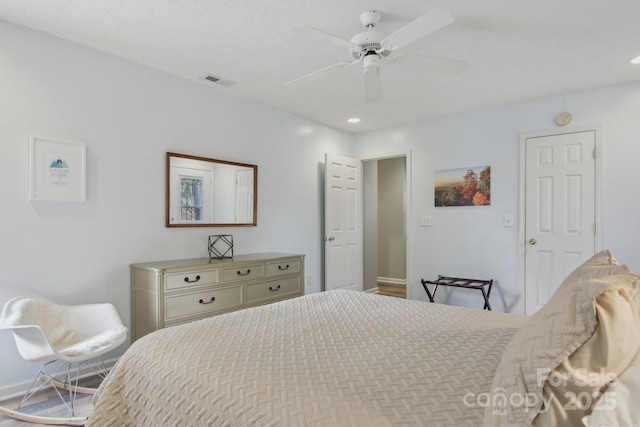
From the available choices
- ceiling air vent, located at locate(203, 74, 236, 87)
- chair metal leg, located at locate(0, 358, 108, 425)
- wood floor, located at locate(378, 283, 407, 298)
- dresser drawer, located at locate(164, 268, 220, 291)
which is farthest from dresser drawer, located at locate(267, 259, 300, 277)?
wood floor, located at locate(378, 283, 407, 298)

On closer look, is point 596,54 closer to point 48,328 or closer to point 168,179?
point 168,179

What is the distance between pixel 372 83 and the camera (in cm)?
241

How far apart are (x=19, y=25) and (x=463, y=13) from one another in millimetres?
2862

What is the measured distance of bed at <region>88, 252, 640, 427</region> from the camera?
0.81 meters

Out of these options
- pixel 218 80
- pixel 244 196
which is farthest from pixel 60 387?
pixel 218 80

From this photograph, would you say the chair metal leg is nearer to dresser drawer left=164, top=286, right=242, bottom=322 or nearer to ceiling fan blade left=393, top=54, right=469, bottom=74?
dresser drawer left=164, top=286, right=242, bottom=322

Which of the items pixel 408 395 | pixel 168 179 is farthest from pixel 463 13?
pixel 168 179

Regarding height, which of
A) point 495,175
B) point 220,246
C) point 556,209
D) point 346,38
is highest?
point 346,38

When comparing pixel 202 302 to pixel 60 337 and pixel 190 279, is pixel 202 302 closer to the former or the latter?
pixel 190 279

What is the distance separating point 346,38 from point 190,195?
75.4 inches

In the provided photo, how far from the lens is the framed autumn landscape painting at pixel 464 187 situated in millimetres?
4191

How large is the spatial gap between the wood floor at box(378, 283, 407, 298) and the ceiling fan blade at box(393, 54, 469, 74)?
3.93 meters

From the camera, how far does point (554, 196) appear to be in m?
3.74

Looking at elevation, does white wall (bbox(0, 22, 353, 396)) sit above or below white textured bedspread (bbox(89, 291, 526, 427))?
above
